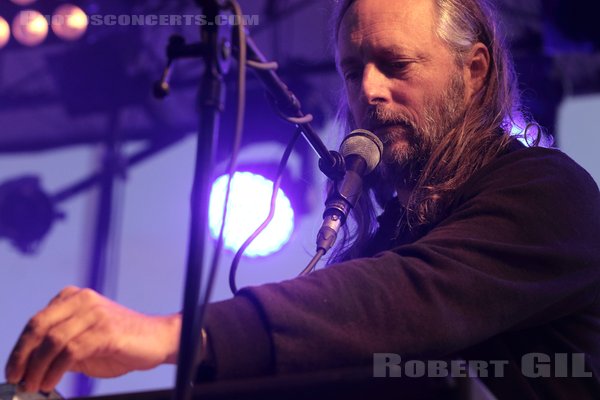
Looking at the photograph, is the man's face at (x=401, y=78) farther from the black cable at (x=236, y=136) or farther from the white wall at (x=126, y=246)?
the white wall at (x=126, y=246)

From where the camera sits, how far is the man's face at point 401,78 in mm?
1903

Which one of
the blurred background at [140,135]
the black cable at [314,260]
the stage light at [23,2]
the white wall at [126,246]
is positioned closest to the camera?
the black cable at [314,260]

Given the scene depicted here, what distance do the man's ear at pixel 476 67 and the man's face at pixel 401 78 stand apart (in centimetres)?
5

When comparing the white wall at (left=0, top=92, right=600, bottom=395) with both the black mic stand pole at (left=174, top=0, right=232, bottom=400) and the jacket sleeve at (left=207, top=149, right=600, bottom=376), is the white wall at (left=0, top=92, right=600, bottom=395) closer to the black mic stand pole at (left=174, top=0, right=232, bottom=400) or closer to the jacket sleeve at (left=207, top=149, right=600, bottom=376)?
the jacket sleeve at (left=207, top=149, right=600, bottom=376)

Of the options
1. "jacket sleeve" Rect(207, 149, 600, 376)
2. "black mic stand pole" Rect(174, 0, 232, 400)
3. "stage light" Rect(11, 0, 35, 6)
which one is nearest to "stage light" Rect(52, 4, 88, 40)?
"stage light" Rect(11, 0, 35, 6)

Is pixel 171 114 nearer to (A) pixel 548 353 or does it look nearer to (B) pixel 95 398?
(A) pixel 548 353

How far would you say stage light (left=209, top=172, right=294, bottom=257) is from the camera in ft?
11.6

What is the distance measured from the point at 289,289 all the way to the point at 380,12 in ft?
3.57

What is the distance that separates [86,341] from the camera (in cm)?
100

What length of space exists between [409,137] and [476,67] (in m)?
0.40

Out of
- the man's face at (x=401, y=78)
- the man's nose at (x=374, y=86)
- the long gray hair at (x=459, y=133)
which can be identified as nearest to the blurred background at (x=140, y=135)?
the long gray hair at (x=459, y=133)

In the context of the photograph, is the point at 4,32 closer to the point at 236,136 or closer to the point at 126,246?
the point at 126,246

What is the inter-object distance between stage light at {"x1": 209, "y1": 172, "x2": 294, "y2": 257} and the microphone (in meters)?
1.80

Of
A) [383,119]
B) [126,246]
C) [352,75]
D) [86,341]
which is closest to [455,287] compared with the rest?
[86,341]
